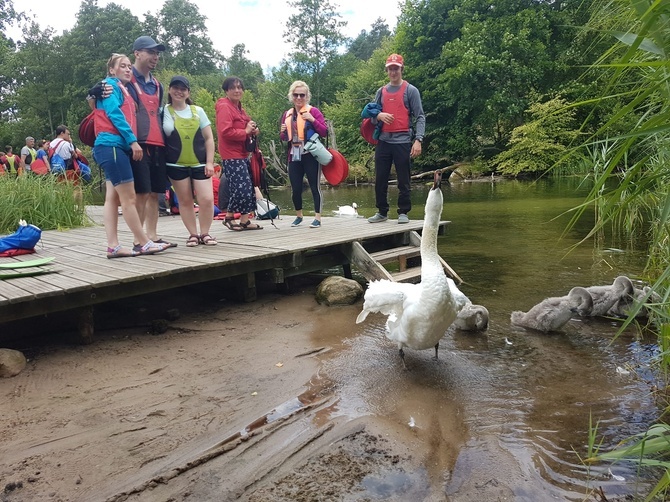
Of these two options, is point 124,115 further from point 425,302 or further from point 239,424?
point 425,302

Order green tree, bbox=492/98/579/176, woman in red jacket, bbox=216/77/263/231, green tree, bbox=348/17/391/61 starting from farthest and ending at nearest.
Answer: green tree, bbox=348/17/391/61 < green tree, bbox=492/98/579/176 < woman in red jacket, bbox=216/77/263/231

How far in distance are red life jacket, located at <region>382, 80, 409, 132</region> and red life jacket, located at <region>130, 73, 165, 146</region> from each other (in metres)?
3.31

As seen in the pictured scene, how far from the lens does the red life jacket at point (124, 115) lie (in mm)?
5016

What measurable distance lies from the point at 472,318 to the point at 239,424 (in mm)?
2670

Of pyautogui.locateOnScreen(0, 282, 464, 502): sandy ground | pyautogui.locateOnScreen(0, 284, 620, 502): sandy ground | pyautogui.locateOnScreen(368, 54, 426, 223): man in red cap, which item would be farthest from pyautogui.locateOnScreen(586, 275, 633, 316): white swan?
pyautogui.locateOnScreen(368, 54, 426, 223): man in red cap

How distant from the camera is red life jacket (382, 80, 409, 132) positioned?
24.0 feet

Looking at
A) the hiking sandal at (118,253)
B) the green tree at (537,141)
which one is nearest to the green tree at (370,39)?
the green tree at (537,141)

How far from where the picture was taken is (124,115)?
16.9ft

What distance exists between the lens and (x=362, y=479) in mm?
2730

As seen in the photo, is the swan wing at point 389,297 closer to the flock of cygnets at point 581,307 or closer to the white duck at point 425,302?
the white duck at point 425,302

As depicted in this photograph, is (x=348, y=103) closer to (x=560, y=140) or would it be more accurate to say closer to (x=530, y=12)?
(x=530, y=12)

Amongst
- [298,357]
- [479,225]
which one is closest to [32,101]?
[479,225]

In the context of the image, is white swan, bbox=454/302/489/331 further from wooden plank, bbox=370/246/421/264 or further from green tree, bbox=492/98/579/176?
green tree, bbox=492/98/579/176

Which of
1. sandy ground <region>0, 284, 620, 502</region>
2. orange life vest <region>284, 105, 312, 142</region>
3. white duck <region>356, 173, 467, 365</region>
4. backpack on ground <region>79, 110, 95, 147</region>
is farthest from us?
orange life vest <region>284, 105, 312, 142</region>
